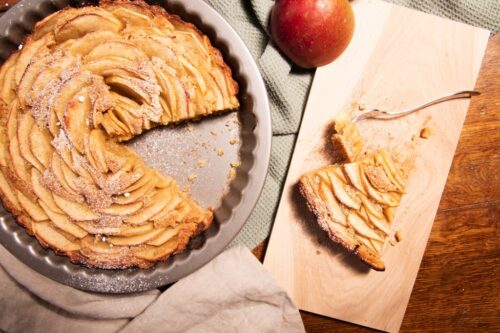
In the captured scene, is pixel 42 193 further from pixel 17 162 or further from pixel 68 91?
pixel 68 91

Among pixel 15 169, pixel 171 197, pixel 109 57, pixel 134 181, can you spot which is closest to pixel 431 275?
pixel 171 197

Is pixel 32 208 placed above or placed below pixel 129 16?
below

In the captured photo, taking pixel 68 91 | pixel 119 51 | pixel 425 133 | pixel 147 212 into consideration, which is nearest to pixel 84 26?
pixel 119 51

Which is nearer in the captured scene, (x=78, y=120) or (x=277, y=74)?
(x=78, y=120)

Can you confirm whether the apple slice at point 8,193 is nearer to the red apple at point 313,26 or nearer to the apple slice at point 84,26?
the apple slice at point 84,26

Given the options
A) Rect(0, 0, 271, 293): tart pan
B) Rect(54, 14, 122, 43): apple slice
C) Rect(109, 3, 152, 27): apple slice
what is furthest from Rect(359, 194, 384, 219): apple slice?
Rect(54, 14, 122, 43): apple slice

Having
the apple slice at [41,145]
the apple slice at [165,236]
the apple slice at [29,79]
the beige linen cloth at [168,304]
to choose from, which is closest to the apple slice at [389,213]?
the beige linen cloth at [168,304]
